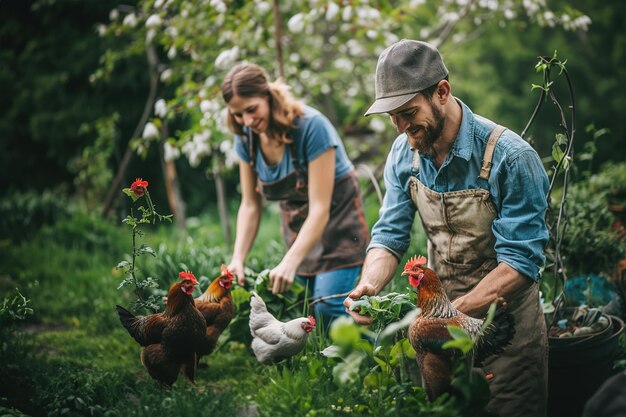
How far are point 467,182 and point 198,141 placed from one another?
11.0 ft

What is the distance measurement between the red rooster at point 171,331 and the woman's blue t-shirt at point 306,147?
113 cm

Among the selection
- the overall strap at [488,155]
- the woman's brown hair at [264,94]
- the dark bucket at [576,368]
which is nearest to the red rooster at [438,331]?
the overall strap at [488,155]

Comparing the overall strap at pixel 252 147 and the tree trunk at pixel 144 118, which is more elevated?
the overall strap at pixel 252 147

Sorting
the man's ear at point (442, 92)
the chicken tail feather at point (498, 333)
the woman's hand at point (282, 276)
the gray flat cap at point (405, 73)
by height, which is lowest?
the woman's hand at point (282, 276)

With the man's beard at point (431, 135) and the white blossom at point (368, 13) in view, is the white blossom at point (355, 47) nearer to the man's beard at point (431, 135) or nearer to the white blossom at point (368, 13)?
the white blossom at point (368, 13)

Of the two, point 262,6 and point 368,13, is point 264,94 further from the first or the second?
point 368,13

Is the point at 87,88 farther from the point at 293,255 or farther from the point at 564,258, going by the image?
the point at 564,258

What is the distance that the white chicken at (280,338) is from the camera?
→ 11.0 ft

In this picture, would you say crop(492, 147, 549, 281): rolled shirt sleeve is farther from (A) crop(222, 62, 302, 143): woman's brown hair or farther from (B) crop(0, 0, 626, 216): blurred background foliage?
(B) crop(0, 0, 626, 216): blurred background foliage

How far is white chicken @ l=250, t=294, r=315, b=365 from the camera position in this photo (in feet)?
11.0

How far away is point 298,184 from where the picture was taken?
158 inches

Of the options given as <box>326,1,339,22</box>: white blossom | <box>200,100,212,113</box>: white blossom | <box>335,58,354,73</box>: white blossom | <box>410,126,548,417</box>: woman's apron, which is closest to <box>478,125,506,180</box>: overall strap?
<box>410,126,548,417</box>: woman's apron

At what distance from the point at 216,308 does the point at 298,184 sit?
0.99 meters

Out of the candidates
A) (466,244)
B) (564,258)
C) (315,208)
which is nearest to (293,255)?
(315,208)
